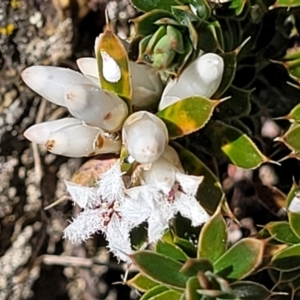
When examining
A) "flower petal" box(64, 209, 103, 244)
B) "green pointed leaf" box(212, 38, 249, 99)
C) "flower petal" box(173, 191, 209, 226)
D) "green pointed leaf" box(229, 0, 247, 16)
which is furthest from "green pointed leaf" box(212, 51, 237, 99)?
"flower petal" box(64, 209, 103, 244)

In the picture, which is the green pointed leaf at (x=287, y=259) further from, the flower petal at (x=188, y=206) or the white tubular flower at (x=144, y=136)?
the white tubular flower at (x=144, y=136)

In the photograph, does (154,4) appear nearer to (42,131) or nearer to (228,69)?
(228,69)

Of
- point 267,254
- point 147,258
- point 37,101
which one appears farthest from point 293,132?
point 37,101

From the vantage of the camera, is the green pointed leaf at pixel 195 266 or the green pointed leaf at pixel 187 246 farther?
the green pointed leaf at pixel 187 246

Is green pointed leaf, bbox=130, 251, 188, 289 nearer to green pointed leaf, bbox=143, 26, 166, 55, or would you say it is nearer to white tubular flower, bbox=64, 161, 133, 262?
white tubular flower, bbox=64, 161, 133, 262

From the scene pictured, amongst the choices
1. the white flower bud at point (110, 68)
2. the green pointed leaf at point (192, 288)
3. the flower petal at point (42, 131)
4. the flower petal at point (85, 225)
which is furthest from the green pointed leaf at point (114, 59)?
the green pointed leaf at point (192, 288)

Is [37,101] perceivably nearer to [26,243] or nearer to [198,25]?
[26,243]

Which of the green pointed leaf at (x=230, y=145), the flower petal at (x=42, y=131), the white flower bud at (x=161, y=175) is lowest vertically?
the green pointed leaf at (x=230, y=145)

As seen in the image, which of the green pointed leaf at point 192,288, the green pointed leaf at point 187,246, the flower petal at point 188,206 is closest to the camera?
the green pointed leaf at point 192,288
